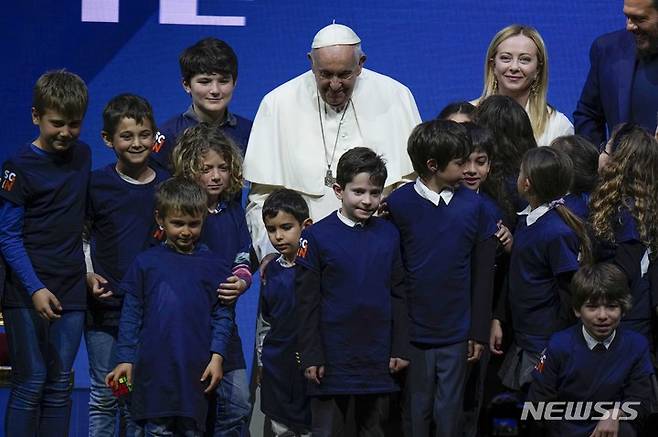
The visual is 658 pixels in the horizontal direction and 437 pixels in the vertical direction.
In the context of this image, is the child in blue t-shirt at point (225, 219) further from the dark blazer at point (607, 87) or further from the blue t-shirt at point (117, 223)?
the dark blazer at point (607, 87)

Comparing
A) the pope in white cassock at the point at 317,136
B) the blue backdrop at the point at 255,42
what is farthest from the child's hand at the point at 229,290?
the blue backdrop at the point at 255,42

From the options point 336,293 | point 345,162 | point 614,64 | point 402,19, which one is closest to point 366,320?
point 336,293

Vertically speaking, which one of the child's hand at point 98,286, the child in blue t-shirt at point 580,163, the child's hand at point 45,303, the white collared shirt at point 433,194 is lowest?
the child's hand at point 45,303

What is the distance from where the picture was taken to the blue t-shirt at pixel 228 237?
17.5 ft

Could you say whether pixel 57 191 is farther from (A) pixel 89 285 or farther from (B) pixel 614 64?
(B) pixel 614 64

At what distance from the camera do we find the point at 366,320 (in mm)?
5074

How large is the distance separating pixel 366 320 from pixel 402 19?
248 centimetres

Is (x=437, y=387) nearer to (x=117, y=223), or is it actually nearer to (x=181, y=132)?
(x=117, y=223)

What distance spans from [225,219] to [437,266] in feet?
2.75

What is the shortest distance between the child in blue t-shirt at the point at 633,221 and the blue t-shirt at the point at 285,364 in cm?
121

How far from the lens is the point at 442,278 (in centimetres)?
→ 518

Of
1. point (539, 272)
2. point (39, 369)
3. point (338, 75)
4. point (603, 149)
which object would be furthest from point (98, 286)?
point (603, 149)

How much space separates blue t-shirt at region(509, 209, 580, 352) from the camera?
5.30 meters

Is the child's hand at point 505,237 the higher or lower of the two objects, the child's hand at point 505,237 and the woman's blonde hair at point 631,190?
the lower
